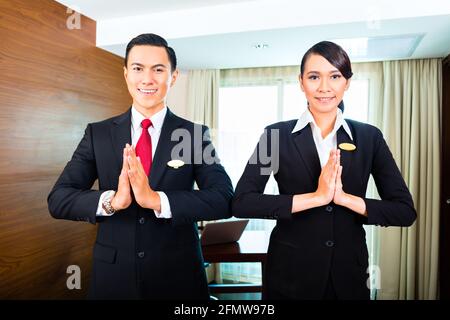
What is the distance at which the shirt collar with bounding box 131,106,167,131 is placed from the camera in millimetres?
1316

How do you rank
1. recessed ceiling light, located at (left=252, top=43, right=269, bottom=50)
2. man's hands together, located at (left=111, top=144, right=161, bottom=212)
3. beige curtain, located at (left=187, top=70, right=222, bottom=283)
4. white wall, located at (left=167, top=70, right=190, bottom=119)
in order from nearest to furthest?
man's hands together, located at (left=111, top=144, right=161, bottom=212) < recessed ceiling light, located at (left=252, top=43, right=269, bottom=50) < beige curtain, located at (left=187, top=70, right=222, bottom=283) < white wall, located at (left=167, top=70, right=190, bottom=119)

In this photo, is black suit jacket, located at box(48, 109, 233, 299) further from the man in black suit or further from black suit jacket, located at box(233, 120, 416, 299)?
black suit jacket, located at box(233, 120, 416, 299)

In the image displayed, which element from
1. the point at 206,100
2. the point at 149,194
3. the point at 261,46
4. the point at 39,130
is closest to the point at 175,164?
the point at 149,194

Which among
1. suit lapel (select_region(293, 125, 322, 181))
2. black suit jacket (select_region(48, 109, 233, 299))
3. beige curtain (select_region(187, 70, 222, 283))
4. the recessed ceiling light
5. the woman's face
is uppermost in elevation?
the recessed ceiling light

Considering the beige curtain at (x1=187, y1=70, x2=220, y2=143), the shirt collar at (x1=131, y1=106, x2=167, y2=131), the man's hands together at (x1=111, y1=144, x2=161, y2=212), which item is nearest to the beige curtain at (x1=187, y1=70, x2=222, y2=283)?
the beige curtain at (x1=187, y1=70, x2=220, y2=143)

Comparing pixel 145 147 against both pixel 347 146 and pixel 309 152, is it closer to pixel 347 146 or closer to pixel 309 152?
pixel 309 152

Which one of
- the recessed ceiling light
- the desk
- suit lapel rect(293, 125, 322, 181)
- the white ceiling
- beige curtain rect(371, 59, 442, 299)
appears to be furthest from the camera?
beige curtain rect(371, 59, 442, 299)

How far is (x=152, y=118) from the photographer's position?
131 centimetres

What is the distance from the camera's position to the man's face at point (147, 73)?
1.25m

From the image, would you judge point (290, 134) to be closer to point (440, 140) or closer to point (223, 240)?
point (223, 240)

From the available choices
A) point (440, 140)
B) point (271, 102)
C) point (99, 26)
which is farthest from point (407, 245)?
point (99, 26)

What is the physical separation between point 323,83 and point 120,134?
0.75 m

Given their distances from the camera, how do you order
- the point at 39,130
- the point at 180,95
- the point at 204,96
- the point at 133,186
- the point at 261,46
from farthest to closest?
1. the point at 180,95
2. the point at 204,96
3. the point at 261,46
4. the point at 39,130
5. the point at 133,186

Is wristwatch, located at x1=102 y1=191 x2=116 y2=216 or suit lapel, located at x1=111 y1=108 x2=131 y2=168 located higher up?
suit lapel, located at x1=111 y1=108 x2=131 y2=168
